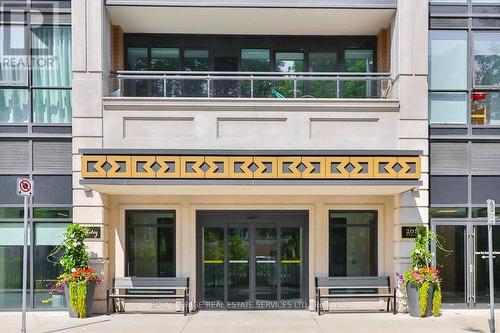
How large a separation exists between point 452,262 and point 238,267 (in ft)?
18.4

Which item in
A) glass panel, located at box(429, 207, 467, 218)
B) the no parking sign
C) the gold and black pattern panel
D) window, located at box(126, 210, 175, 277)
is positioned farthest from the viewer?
window, located at box(126, 210, 175, 277)

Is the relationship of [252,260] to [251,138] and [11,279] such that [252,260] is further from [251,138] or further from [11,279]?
[11,279]

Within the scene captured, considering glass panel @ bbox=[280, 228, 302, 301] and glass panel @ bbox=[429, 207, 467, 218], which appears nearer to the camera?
glass panel @ bbox=[429, 207, 467, 218]

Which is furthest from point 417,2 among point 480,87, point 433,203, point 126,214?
point 126,214

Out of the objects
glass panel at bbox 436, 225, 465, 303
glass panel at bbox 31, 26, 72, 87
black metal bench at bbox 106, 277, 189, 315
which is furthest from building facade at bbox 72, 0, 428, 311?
glass panel at bbox 436, 225, 465, 303

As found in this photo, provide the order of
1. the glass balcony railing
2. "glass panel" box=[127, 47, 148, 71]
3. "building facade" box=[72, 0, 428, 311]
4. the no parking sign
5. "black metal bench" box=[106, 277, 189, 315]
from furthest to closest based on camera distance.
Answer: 1. "glass panel" box=[127, 47, 148, 71]
2. the glass balcony railing
3. "black metal bench" box=[106, 277, 189, 315]
4. "building facade" box=[72, 0, 428, 311]
5. the no parking sign

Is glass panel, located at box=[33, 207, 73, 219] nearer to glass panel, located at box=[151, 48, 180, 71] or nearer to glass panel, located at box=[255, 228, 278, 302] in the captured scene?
glass panel, located at box=[151, 48, 180, 71]

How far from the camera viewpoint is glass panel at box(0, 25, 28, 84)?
50.5 ft

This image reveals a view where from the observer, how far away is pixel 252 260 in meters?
15.8

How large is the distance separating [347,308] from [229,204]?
13.5 ft

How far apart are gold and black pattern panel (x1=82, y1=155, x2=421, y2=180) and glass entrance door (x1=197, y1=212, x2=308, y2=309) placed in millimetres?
2348

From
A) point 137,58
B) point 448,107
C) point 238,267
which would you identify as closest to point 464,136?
point 448,107

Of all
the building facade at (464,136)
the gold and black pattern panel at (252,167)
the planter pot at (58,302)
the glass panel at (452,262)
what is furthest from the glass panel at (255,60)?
the planter pot at (58,302)

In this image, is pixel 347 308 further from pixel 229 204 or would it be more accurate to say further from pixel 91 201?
pixel 91 201
